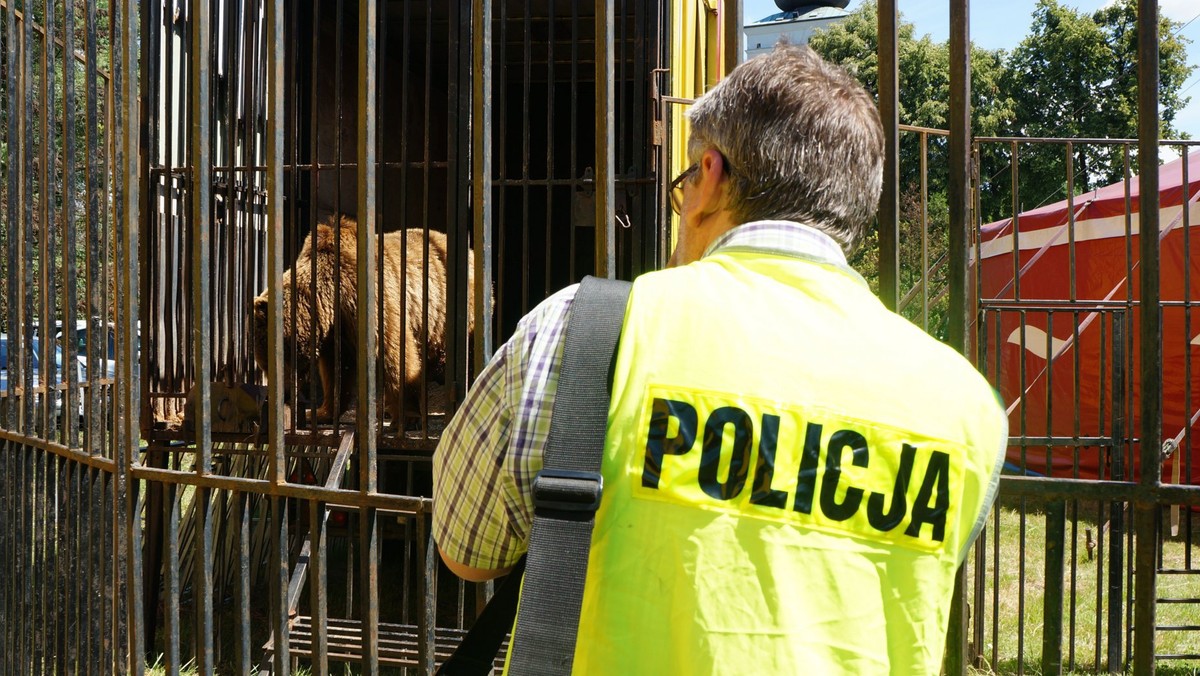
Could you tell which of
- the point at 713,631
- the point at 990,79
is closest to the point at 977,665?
the point at 713,631

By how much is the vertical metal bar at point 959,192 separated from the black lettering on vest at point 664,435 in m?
0.71

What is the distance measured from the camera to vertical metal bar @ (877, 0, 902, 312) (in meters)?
1.85

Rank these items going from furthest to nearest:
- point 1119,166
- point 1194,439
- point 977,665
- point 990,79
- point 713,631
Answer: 1. point 990,79
2. point 1119,166
3. point 1194,439
4. point 977,665
5. point 713,631

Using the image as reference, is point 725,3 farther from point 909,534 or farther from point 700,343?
point 909,534

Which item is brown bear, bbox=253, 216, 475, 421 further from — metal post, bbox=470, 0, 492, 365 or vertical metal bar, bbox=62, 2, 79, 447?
metal post, bbox=470, 0, 492, 365

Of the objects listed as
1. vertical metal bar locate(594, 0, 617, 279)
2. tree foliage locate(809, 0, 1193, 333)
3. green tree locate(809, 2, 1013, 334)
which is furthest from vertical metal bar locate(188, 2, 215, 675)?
green tree locate(809, 2, 1013, 334)

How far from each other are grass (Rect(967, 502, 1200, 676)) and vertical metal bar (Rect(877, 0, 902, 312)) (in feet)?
10.8

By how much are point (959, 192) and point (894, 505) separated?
735 millimetres

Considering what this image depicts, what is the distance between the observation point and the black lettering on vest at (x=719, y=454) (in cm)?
133

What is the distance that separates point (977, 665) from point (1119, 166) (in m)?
23.3

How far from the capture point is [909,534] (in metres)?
1.37

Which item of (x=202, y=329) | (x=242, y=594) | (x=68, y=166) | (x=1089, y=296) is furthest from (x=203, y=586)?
(x=1089, y=296)

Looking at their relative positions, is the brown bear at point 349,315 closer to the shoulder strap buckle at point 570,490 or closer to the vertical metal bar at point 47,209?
the vertical metal bar at point 47,209

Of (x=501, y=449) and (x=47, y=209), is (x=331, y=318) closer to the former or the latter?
(x=47, y=209)
